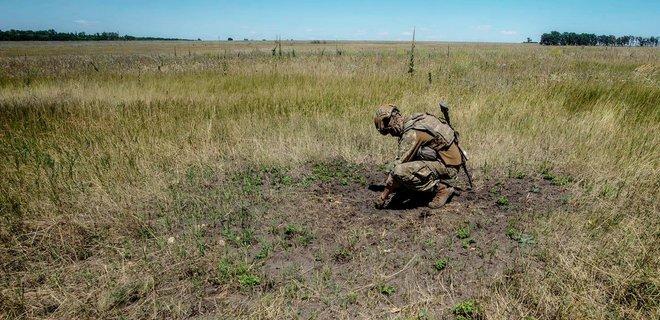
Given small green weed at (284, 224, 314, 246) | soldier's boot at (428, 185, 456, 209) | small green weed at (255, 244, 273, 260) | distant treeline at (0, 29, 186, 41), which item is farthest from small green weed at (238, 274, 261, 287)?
distant treeline at (0, 29, 186, 41)

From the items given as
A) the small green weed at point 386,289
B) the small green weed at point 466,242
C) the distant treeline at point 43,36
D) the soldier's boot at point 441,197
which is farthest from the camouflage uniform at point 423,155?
the distant treeline at point 43,36

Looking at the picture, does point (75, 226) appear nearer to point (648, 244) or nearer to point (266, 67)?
point (648, 244)

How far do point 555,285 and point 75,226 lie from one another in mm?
4561

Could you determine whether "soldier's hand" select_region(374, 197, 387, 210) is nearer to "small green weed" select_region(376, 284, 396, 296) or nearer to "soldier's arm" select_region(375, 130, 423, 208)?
"soldier's arm" select_region(375, 130, 423, 208)

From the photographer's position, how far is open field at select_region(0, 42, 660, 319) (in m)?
2.97

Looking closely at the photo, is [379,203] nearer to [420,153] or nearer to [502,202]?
[420,153]

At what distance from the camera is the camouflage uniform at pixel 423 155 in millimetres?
4184

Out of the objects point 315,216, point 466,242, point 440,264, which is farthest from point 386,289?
point 315,216

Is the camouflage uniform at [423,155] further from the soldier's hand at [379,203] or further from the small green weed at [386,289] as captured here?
the small green weed at [386,289]

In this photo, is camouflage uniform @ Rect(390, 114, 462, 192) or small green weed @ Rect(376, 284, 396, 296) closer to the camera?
small green weed @ Rect(376, 284, 396, 296)

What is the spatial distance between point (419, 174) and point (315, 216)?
1277mm

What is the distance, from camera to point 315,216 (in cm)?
Answer: 433

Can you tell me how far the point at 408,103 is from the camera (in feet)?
28.0

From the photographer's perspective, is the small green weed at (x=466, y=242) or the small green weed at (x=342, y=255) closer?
the small green weed at (x=342, y=255)
